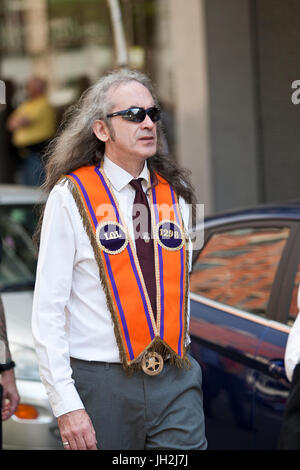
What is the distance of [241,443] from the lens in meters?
4.09

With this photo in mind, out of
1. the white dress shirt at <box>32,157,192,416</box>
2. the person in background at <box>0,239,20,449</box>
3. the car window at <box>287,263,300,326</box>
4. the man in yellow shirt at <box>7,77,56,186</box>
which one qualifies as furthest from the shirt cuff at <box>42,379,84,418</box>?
the man in yellow shirt at <box>7,77,56,186</box>

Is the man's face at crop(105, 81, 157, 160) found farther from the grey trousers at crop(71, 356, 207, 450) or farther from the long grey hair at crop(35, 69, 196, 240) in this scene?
the grey trousers at crop(71, 356, 207, 450)

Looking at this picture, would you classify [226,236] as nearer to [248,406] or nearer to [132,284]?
[248,406]

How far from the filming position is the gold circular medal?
304 cm

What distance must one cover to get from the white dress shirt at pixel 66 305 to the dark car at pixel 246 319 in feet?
3.82

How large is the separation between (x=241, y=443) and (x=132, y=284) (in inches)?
53.8

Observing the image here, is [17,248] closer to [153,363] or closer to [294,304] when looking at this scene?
[294,304]

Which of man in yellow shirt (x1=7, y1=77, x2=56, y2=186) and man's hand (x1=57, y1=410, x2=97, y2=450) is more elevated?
man's hand (x1=57, y1=410, x2=97, y2=450)

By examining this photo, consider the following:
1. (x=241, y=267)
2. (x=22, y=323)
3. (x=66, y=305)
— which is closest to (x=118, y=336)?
(x=66, y=305)

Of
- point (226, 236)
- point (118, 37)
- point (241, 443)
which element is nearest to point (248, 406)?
point (241, 443)

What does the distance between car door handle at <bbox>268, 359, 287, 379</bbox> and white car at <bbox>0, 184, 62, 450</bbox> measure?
1.23m

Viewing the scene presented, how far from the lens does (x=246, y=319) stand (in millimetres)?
4250

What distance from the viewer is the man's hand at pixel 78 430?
2965 millimetres

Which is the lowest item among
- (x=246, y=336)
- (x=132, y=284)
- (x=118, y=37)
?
(x=246, y=336)
